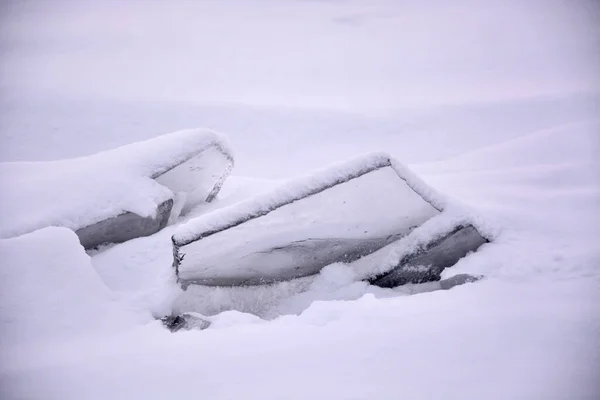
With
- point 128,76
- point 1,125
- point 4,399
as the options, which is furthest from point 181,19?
point 4,399

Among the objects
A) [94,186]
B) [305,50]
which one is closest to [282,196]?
[94,186]

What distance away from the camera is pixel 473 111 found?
8.23 m

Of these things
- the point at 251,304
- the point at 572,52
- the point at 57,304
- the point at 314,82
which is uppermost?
the point at 572,52

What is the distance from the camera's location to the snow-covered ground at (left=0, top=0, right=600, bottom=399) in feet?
5.84

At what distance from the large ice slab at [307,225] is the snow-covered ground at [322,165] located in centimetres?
13

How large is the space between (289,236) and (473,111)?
21.3 ft

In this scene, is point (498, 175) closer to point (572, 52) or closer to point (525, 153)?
point (525, 153)

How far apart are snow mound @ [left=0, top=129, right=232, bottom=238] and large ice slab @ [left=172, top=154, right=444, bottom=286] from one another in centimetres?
74

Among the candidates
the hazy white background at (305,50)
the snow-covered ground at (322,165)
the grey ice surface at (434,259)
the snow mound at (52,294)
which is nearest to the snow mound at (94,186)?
the snow-covered ground at (322,165)

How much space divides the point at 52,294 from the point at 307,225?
1280 mm

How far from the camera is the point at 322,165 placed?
687 centimetres

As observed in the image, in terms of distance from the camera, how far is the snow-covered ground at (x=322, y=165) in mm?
1781

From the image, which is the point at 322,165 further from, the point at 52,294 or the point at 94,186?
the point at 52,294

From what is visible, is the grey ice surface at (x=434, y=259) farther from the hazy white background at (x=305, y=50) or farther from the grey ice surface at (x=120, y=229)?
the hazy white background at (x=305, y=50)
